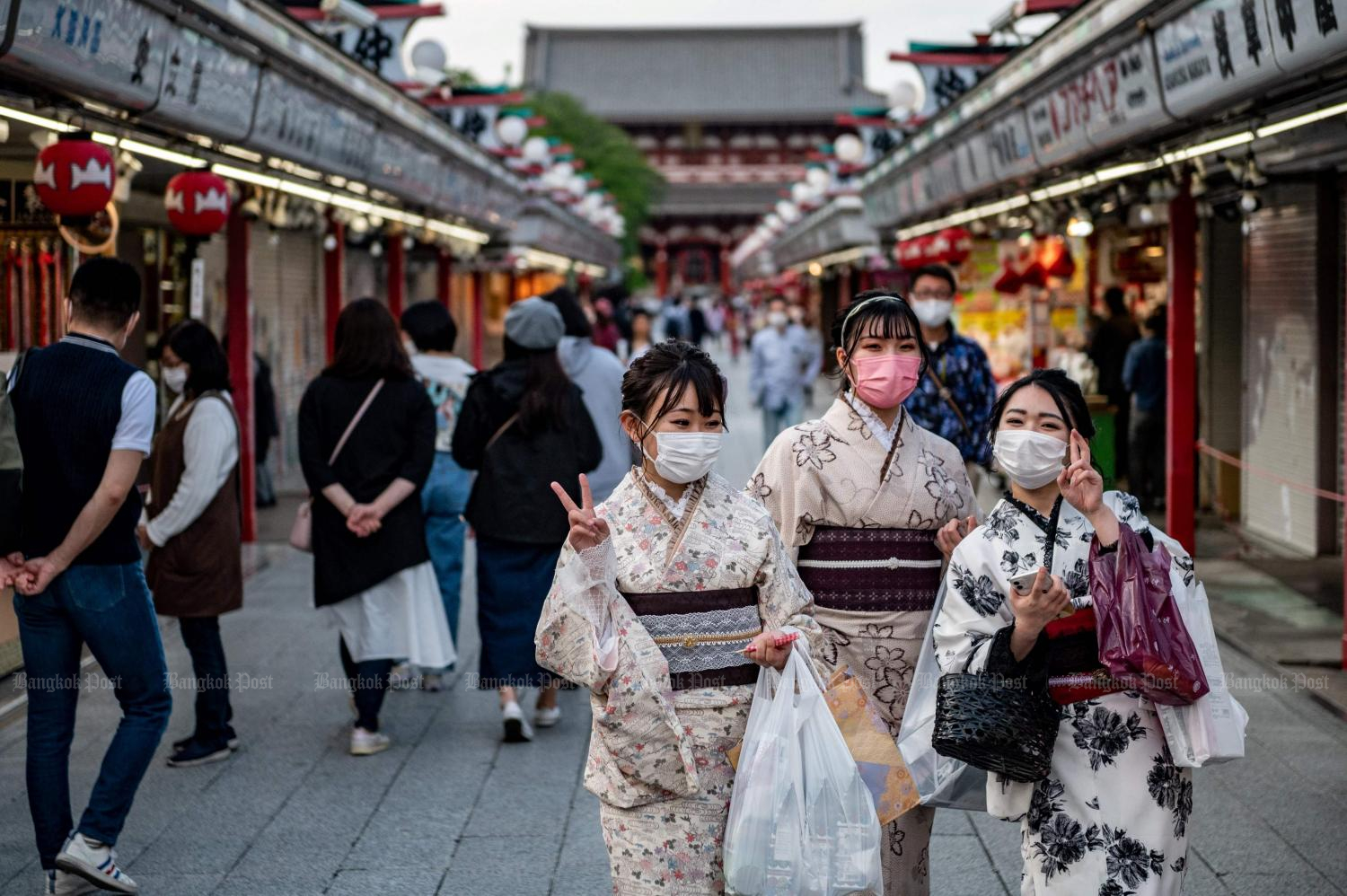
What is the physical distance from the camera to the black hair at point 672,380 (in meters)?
3.50

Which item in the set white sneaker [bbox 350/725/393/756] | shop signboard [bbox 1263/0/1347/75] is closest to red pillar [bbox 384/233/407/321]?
white sneaker [bbox 350/725/393/756]

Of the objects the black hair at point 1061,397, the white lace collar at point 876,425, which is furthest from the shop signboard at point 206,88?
the black hair at point 1061,397

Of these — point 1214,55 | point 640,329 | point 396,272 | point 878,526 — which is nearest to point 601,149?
point 396,272

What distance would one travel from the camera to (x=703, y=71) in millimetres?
68188

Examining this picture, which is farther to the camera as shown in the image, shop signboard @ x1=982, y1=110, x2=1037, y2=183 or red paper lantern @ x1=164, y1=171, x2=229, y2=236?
shop signboard @ x1=982, y1=110, x2=1037, y2=183

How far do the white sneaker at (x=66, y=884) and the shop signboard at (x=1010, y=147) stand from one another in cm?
845

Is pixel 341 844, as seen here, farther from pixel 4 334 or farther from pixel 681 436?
pixel 4 334

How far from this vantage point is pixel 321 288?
17.4 m

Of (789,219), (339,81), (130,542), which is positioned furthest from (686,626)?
(789,219)

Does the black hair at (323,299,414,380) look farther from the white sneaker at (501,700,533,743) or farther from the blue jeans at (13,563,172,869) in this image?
the blue jeans at (13,563,172,869)

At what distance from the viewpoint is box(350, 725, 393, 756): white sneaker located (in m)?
6.42

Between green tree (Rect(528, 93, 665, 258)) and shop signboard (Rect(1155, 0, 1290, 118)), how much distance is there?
105ft

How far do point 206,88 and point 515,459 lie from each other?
2969mm

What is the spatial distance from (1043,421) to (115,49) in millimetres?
4673
